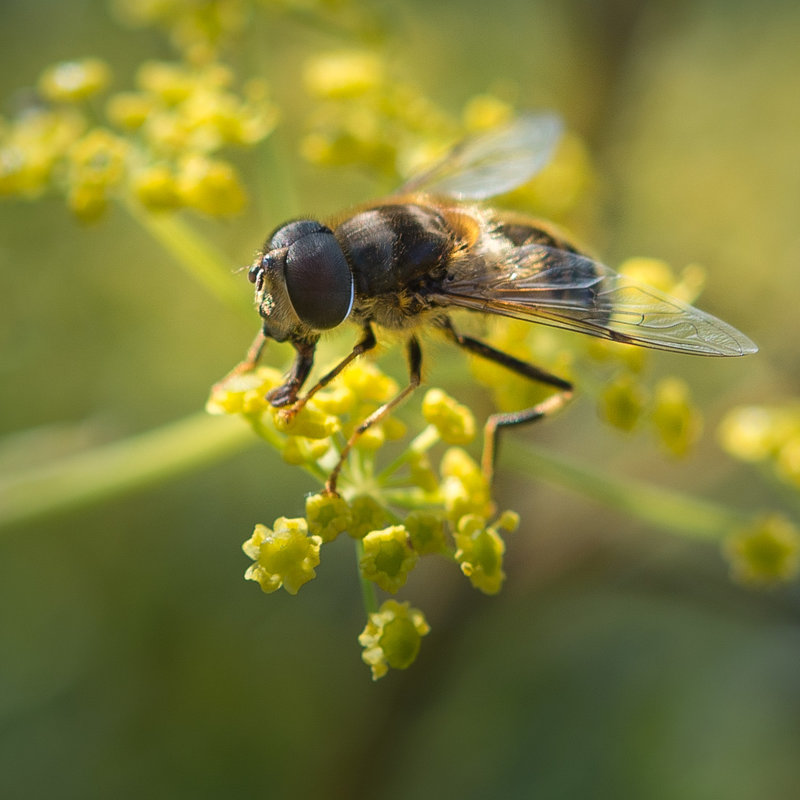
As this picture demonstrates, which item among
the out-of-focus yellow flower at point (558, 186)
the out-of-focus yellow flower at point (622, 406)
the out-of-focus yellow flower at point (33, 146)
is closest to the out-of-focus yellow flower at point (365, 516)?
the out-of-focus yellow flower at point (622, 406)

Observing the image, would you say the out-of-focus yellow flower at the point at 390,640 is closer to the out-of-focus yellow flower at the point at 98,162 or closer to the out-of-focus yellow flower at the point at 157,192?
the out-of-focus yellow flower at the point at 157,192

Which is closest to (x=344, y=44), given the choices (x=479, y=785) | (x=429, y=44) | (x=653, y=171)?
(x=429, y=44)

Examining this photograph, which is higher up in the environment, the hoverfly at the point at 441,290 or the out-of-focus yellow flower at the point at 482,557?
the hoverfly at the point at 441,290

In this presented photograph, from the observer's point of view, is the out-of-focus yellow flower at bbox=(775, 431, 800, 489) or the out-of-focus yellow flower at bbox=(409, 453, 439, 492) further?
the out-of-focus yellow flower at bbox=(775, 431, 800, 489)

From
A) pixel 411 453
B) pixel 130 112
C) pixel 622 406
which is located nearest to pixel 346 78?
pixel 130 112

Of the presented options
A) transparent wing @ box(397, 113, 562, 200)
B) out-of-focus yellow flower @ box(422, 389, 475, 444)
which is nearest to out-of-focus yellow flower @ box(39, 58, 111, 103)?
transparent wing @ box(397, 113, 562, 200)

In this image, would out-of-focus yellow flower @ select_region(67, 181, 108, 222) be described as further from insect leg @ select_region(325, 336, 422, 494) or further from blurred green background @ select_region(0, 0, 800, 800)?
insect leg @ select_region(325, 336, 422, 494)

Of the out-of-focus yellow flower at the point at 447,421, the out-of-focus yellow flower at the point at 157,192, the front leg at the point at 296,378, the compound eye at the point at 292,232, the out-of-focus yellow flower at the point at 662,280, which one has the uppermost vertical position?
the compound eye at the point at 292,232
